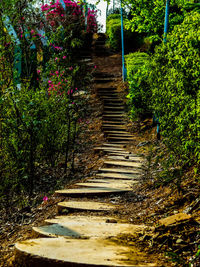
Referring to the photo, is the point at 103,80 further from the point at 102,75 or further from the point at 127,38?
the point at 127,38

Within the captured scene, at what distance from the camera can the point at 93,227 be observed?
8.82ft

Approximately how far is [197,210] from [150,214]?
63 centimetres

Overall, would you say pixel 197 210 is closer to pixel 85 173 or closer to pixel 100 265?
pixel 100 265

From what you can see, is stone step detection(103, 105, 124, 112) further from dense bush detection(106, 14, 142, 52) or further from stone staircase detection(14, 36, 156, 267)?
dense bush detection(106, 14, 142, 52)

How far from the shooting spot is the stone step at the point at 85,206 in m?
3.63

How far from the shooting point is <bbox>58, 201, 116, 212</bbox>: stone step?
363 cm

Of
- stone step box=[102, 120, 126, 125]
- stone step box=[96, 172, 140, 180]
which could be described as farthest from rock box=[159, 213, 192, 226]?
stone step box=[102, 120, 126, 125]

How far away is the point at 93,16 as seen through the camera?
2433 centimetres

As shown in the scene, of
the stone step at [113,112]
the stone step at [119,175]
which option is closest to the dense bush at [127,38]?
the stone step at [113,112]

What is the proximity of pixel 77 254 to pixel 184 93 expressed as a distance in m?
2.51

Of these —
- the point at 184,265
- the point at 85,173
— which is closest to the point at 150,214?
the point at 184,265

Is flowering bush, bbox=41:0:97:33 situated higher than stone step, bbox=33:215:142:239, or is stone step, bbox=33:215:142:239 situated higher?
flowering bush, bbox=41:0:97:33

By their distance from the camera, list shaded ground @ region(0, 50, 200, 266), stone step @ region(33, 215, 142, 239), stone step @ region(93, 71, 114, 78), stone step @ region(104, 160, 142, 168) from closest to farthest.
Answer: shaded ground @ region(0, 50, 200, 266) < stone step @ region(33, 215, 142, 239) < stone step @ region(104, 160, 142, 168) < stone step @ region(93, 71, 114, 78)

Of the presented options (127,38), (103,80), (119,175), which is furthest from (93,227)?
(127,38)
